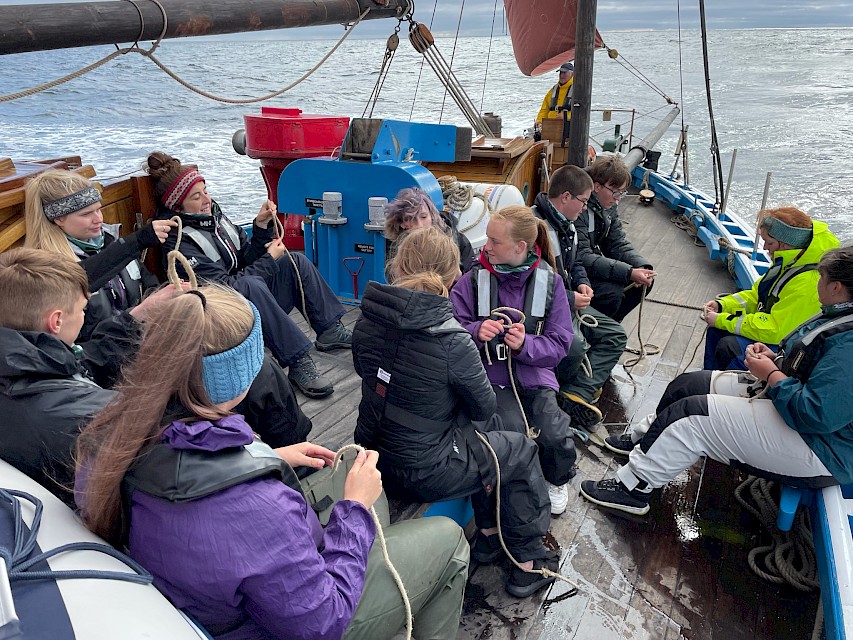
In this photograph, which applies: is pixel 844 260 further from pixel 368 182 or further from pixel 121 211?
pixel 121 211

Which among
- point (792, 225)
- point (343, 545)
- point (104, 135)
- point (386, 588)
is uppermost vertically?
point (792, 225)

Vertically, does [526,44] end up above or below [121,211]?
above

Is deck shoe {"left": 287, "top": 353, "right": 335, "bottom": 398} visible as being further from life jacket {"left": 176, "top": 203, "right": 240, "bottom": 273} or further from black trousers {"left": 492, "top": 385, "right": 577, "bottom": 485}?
black trousers {"left": 492, "top": 385, "right": 577, "bottom": 485}

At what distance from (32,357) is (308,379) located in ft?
5.44

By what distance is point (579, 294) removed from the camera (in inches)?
133

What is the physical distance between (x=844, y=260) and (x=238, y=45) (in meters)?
81.4

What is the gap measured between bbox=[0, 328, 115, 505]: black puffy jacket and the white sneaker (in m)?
1.79

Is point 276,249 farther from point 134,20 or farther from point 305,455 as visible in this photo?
point 305,455

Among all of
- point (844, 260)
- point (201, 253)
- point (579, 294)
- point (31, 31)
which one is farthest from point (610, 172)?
point (31, 31)

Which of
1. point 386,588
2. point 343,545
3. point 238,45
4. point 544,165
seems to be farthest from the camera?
point 238,45

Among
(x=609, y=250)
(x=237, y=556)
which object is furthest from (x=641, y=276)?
(x=237, y=556)

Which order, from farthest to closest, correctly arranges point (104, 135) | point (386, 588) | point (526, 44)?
point (104, 135) → point (526, 44) → point (386, 588)

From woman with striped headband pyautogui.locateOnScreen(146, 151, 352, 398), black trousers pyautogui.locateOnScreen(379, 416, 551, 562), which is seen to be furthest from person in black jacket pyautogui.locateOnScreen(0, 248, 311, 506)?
woman with striped headband pyautogui.locateOnScreen(146, 151, 352, 398)

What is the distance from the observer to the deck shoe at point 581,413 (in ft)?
10.9
